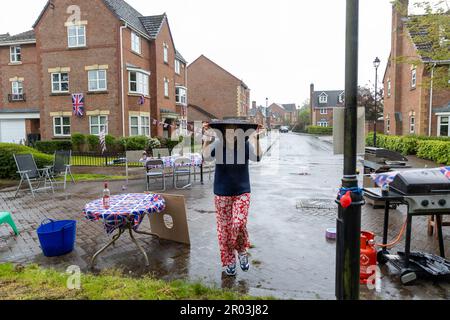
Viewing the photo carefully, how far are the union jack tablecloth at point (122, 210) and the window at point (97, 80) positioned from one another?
71.3ft

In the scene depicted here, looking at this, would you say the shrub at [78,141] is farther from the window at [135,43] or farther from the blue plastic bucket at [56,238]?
the blue plastic bucket at [56,238]

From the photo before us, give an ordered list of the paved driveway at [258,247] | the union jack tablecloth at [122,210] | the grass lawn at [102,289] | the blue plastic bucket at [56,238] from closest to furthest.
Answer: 1. the grass lawn at [102,289]
2. the paved driveway at [258,247]
3. the union jack tablecloth at [122,210]
4. the blue plastic bucket at [56,238]

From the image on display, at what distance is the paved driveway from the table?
1.65 feet

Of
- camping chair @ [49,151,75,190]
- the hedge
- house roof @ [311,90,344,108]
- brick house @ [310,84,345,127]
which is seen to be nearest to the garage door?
camping chair @ [49,151,75,190]

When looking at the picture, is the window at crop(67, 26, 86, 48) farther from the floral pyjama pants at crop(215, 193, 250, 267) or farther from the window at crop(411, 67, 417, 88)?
the window at crop(411, 67, 417, 88)

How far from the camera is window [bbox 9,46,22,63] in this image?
30594mm

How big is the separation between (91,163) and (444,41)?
701 inches

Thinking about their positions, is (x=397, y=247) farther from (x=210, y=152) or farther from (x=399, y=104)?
(x=399, y=104)

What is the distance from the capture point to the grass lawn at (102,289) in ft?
12.4

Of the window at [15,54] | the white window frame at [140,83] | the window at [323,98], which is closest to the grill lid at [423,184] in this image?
the white window frame at [140,83]

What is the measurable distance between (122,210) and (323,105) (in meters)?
80.9

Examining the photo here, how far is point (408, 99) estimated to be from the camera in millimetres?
29219

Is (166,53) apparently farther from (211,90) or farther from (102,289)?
(102,289)

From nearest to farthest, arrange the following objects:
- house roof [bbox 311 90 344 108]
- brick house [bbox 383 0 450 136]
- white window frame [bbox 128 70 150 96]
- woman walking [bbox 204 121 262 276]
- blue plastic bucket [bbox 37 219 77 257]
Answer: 1. woman walking [bbox 204 121 262 276]
2. blue plastic bucket [bbox 37 219 77 257]
3. brick house [bbox 383 0 450 136]
4. white window frame [bbox 128 70 150 96]
5. house roof [bbox 311 90 344 108]
